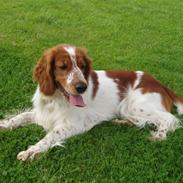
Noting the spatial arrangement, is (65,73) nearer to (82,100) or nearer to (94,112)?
(82,100)

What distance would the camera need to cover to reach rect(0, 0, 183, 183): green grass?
5230 mm

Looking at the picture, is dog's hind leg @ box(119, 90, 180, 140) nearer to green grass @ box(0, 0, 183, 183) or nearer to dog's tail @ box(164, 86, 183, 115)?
green grass @ box(0, 0, 183, 183)

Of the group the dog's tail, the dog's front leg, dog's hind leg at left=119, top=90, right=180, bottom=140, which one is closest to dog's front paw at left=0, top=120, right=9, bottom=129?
the dog's front leg

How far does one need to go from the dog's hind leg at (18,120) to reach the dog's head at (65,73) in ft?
2.00

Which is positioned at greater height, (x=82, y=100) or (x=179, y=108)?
(x=82, y=100)

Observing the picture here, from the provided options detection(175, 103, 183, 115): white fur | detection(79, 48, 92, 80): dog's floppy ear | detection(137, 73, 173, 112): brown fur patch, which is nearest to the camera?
detection(79, 48, 92, 80): dog's floppy ear

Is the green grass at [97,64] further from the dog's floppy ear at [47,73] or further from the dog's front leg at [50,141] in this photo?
the dog's floppy ear at [47,73]

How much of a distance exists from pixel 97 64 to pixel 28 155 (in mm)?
3546

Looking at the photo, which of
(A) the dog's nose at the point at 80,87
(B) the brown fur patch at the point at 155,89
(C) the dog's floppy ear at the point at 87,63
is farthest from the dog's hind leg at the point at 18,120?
(B) the brown fur patch at the point at 155,89

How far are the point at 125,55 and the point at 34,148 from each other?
13.8 ft

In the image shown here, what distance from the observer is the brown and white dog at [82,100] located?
562cm

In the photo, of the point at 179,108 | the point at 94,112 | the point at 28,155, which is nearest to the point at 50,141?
the point at 28,155

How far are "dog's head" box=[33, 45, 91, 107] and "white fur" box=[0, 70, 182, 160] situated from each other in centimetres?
18

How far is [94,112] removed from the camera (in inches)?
249
